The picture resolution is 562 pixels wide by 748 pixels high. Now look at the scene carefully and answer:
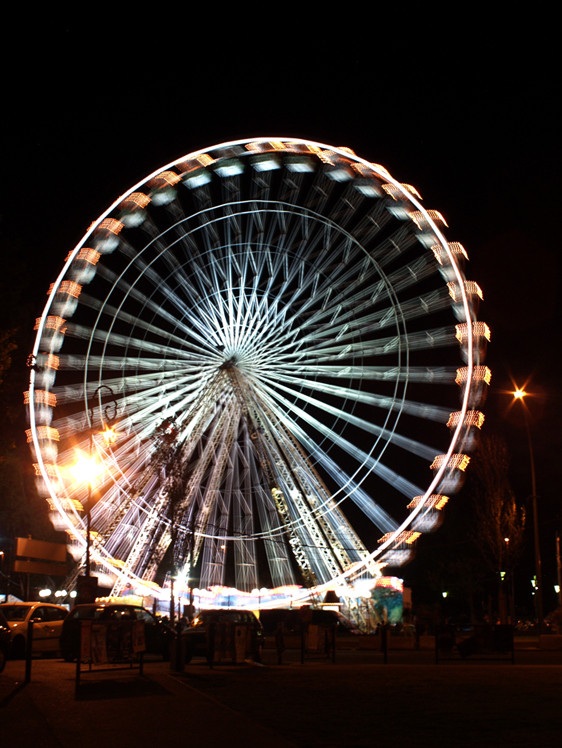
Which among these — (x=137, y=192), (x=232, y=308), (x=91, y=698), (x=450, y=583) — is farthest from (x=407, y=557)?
(x=450, y=583)

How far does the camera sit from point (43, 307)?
2834cm

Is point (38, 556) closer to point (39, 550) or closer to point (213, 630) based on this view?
point (39, 550)

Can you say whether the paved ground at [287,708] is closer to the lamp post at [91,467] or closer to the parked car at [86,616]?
the parked car at [86,616]

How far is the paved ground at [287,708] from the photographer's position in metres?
8.12

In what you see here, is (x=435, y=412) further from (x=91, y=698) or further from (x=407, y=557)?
(x=91, y=698)

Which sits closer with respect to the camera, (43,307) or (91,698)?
(91,698)

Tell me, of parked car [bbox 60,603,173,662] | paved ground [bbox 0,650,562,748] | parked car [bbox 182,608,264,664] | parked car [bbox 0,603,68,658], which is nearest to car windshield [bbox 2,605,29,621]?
parked car [bbox 0,603,68,658]

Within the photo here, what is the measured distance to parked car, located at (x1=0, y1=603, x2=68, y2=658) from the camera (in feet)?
66.2

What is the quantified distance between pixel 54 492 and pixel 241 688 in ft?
52.0

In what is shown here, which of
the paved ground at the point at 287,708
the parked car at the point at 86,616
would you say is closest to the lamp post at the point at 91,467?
the parked car at the point at 86,616

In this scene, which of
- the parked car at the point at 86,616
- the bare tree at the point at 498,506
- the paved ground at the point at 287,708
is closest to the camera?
the paved ground at the point at 287,708

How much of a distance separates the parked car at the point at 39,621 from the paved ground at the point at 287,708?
3.78 meters

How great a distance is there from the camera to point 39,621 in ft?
68.9

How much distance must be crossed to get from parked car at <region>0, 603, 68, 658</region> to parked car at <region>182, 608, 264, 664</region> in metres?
3.43
